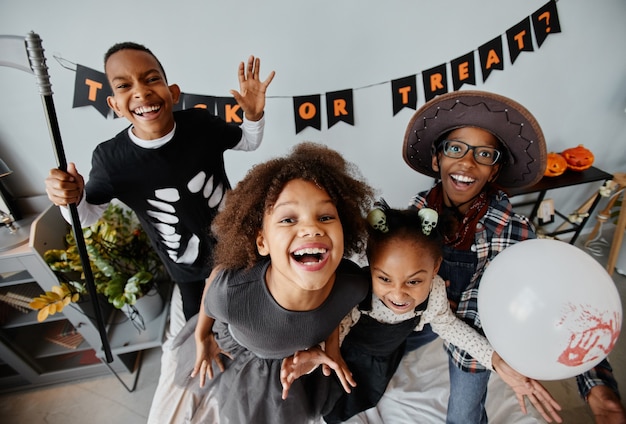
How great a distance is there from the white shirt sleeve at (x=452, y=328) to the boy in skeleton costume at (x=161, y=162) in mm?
824

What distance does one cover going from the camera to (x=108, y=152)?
101cm

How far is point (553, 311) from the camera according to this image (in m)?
0.74

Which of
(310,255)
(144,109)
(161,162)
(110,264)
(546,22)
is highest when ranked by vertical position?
(546,22)

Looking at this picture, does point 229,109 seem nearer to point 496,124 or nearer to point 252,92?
point 252,92

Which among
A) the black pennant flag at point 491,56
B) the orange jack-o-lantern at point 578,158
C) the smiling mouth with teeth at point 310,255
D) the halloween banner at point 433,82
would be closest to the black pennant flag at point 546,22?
the halloween banner at point 433,82

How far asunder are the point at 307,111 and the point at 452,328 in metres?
1.13

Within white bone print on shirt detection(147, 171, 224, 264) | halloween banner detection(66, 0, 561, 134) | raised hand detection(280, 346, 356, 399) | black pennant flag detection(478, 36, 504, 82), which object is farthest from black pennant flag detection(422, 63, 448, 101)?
raised hand detection(280, 346, 356, 399)

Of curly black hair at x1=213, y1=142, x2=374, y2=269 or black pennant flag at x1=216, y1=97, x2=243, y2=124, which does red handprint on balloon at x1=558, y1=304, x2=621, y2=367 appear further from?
black pennant flag at x1=216, y1=97, x2=243, y2=124

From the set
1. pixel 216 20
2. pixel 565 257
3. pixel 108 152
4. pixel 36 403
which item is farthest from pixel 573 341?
pixel 36 403

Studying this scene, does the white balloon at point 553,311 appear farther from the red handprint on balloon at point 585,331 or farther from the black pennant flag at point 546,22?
the black pennant flag at point 546,22

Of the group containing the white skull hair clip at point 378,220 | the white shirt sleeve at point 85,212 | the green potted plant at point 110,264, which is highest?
the white shirt sleeve at point 85,212

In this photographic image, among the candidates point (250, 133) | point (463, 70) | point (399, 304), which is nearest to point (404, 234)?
point (399, 304)

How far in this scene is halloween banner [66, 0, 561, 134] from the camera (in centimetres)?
147

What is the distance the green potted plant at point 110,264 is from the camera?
132cm
